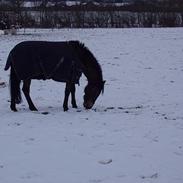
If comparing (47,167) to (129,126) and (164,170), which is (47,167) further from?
(129,126)

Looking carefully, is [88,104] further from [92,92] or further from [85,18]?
[85,18]

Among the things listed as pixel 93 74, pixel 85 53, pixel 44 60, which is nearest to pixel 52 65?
pixel 44 60

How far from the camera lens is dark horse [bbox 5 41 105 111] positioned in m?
9.60

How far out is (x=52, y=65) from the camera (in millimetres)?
9609

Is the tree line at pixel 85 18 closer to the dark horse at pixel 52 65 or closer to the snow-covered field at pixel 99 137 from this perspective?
the snow-covered field at pixel 99 137

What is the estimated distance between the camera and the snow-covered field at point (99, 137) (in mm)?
5793

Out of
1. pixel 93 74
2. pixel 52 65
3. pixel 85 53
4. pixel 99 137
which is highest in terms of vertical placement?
pixel 85 53

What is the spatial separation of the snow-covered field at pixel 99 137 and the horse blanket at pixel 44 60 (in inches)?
28.3

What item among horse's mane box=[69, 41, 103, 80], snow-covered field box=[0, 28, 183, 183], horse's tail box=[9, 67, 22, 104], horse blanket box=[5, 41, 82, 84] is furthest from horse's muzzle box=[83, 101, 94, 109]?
horse's tail box=[9, 67, 22, 104]

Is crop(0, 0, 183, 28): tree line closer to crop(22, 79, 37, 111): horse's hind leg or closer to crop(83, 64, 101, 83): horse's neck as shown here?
crop(22, 79, 37, 111): horse's hind leg

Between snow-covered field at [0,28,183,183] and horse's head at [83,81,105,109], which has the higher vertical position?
horse's head at [83,81,105,109]

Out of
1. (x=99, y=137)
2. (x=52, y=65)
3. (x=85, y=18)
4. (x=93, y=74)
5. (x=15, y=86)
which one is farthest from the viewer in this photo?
(x=85, y=18)

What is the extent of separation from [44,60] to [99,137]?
108 inches

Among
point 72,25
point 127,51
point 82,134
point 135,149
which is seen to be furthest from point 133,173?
point 72,25
